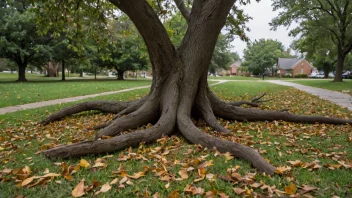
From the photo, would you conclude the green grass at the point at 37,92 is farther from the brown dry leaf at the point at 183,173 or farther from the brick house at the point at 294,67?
the brick house at the point at 294,67

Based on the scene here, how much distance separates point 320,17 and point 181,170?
26.6 m

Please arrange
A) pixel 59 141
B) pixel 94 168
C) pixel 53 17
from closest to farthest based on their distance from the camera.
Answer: pixel 94 168, pixel 59 141, pixel 53 17

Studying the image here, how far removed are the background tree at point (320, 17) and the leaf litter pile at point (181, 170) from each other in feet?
71.4

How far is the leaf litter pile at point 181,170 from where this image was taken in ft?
8.63

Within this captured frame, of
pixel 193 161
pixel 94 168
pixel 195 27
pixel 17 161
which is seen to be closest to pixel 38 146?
pixel 17 161

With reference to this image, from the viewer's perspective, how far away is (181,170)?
309 centimetres

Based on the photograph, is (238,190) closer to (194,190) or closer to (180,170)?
(194,190)

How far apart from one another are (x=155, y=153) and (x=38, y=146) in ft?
7.12

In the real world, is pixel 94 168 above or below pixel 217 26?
below

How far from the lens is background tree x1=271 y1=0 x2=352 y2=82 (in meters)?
23.3

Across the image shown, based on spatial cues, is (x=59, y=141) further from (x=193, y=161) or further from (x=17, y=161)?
(x=193, y=161)

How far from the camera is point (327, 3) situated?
24281 millimetres

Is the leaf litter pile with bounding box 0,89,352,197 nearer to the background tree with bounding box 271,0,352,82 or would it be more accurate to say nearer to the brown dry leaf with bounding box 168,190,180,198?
the brown dry leaf with bounding box 168,190,180,198

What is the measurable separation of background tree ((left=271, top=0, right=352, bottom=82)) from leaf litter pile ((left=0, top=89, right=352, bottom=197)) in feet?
71.4
